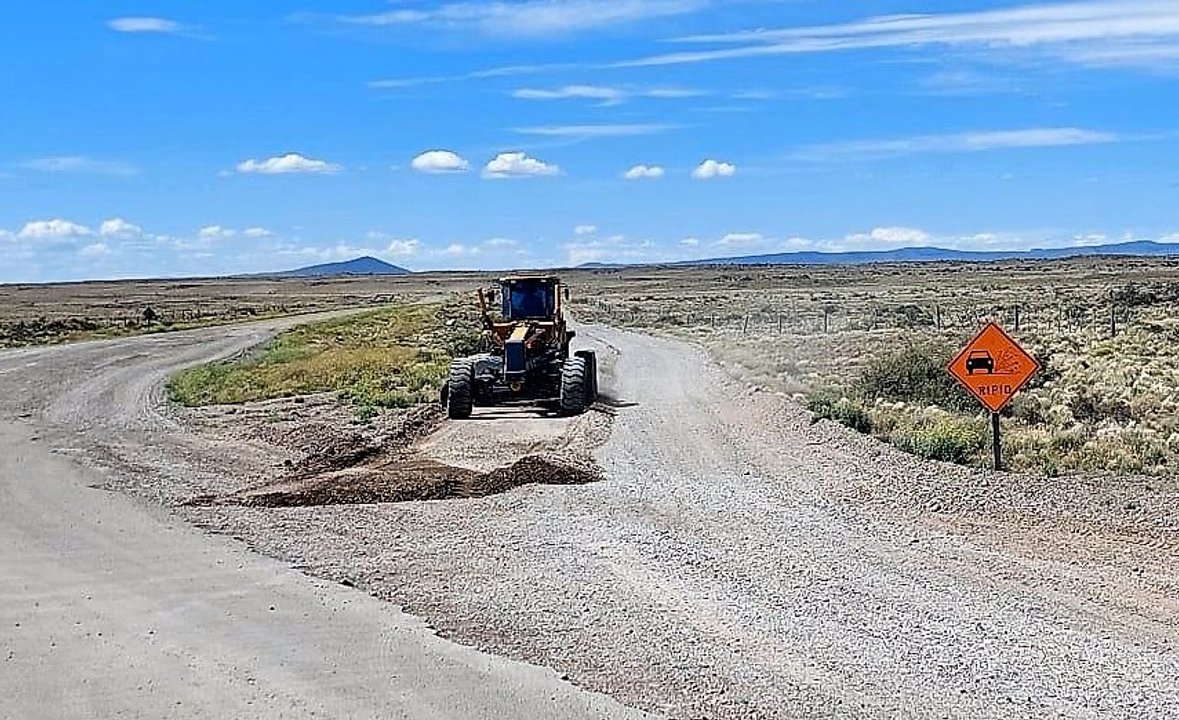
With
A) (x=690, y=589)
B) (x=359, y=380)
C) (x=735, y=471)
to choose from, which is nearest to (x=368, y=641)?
(x=690, y=589)

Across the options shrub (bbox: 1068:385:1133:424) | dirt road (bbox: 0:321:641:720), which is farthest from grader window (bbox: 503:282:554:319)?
dirt road (bbox: 0:321:641:720)

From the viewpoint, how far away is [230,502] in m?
Result: 14.7

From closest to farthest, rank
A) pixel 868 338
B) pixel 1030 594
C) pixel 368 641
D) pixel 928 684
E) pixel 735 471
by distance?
pixel 928 684 → pixel 368 641 → pixel 1030 594 → pixel 735 471 → pixel 868 338

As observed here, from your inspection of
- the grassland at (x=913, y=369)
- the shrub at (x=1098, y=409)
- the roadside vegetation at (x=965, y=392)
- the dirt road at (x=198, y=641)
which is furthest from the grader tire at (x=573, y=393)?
the dirt road at (x=198, y=641)

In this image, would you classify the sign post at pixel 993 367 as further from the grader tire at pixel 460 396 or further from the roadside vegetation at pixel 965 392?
the grader tire at pixel 460 396

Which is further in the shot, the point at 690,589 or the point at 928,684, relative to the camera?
the point at 690,589

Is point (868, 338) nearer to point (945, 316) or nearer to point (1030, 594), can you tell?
point (945, 316)

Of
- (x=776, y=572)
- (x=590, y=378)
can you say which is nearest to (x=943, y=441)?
(x=776, y=572)

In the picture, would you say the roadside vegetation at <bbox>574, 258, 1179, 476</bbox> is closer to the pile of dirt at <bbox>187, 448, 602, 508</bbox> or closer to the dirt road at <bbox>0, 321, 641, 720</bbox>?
the pile of dirt at <bbox>187, 448, 602, 508</bbox>

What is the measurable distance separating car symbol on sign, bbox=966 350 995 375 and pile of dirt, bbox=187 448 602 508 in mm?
4417

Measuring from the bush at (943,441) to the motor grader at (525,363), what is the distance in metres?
6.21

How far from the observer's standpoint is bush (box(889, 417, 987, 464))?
648 inches

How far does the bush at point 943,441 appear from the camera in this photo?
16453 millimetres

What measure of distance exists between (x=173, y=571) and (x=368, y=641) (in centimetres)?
306
